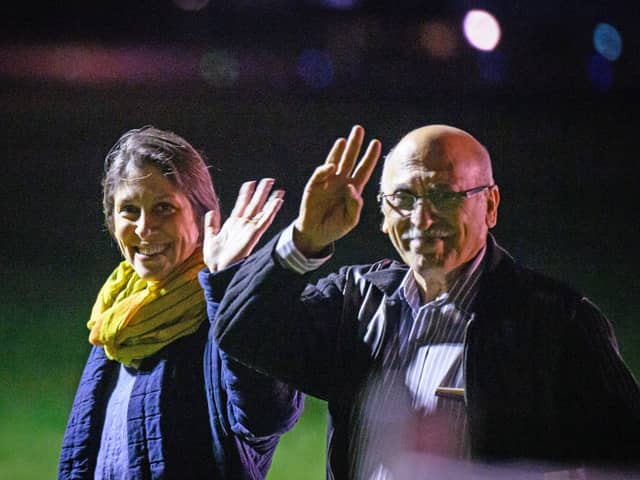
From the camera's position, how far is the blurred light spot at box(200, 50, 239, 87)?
2.53m

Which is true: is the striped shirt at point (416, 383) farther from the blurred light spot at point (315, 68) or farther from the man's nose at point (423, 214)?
the blurred light spot at point (315, 68)

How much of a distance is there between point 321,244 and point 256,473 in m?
0.61

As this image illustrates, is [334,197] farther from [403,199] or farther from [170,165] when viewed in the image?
[170,165]

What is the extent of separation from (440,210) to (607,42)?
3.04 feet

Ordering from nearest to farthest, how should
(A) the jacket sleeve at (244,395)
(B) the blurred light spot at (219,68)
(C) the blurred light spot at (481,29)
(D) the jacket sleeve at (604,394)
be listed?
(D) the jacket sleeve at (604,394)
(A) the jacket sleeve at (244,395)
(C) the blurred light spot at (481,29)
(B) the blurred light spot at (219,68)

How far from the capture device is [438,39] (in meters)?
2.40

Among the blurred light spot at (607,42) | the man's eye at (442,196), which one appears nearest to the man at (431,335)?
the man's eye at (442,196)

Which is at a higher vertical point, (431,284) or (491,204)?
(491,204)

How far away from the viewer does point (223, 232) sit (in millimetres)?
2004

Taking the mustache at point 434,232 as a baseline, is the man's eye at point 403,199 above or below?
above

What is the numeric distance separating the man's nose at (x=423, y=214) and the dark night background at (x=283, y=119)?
7.6 inches

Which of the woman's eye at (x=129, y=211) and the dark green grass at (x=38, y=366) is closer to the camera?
the woman's eye at (x=129, y=211)

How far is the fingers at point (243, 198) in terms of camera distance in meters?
2.06

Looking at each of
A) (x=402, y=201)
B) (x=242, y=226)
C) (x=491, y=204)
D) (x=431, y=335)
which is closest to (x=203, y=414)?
(x=242, y=226)
